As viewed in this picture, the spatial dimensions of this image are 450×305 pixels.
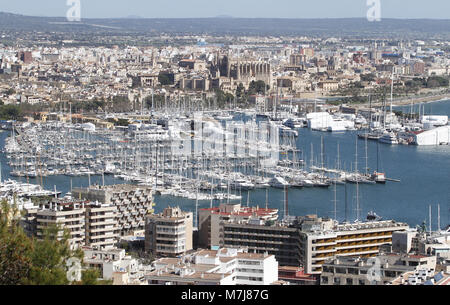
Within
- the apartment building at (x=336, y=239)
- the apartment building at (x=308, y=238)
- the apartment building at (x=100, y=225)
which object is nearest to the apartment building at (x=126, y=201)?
the apartment building at (x=100, y=225)

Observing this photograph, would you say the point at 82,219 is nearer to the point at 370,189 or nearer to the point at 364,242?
the point at 364,242

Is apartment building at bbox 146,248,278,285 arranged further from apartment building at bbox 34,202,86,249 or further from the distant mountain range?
the distant mountain range

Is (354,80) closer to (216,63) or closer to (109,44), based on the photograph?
(216,63)

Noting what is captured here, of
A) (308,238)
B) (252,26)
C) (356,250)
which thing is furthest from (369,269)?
(252,26)

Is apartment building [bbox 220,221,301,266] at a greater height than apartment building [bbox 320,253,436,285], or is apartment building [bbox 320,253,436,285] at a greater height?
apartment building [bbox 320,253,436,285]

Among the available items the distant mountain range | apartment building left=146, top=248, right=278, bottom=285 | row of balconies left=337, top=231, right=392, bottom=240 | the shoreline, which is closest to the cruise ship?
the shoreline
